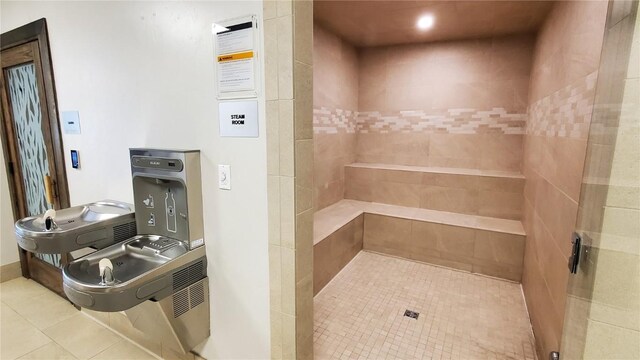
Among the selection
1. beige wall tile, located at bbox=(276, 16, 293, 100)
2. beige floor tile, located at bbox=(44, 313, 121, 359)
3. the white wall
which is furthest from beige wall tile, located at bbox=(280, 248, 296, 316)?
beige floor tile, located at bbox=(44, 313, 121, 359)

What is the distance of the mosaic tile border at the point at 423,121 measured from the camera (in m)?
3.35

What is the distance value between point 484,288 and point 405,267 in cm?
71

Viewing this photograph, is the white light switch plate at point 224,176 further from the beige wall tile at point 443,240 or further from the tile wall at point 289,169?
the beige wall tile at point 443,240

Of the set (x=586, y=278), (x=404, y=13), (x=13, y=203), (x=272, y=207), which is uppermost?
(x=404, y=13)

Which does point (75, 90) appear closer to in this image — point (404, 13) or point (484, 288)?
point (404, 13)

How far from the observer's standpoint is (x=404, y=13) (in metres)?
2.73

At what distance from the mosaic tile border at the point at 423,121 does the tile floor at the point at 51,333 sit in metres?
2.43

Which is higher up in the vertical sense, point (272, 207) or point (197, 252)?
point (272, 207)

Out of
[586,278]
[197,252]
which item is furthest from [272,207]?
[586,278]

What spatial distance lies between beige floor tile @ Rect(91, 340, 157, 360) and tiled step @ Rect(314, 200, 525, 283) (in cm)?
132

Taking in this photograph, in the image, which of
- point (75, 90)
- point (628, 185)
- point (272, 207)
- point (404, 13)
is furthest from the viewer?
point (404, 13)

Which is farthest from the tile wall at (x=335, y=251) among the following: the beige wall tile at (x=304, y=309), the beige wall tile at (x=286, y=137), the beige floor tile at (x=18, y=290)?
the beige floor tile at (x=18, y=290)

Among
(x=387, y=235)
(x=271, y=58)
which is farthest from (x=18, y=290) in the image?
(x=387, y=235)

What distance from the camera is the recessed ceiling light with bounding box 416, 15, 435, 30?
2834mm
